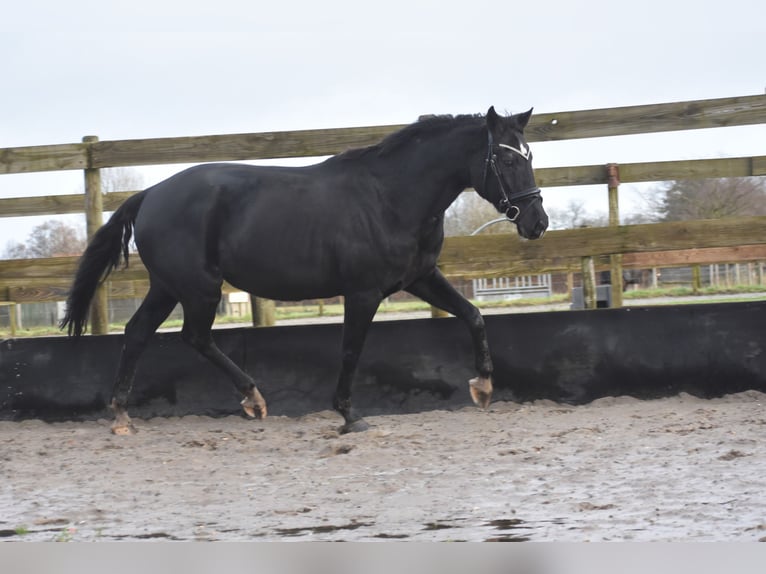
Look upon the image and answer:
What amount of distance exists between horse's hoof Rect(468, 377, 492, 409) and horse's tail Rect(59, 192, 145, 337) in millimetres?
2662

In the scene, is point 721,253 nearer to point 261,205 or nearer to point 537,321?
point 537,321

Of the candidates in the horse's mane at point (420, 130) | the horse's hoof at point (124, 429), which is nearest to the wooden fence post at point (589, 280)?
the horse's mane at point (420, 130)

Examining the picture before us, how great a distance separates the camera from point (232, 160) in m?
7.52

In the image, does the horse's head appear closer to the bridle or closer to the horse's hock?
the bridle

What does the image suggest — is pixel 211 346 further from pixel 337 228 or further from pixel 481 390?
pixel 481 390

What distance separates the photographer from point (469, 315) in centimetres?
651

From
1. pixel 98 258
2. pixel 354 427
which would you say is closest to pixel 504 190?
pixel 354 427

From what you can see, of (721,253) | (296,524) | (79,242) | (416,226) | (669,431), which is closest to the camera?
(296,524)

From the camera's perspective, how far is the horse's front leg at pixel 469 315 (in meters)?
6.48

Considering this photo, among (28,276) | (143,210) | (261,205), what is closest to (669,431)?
(261,205)

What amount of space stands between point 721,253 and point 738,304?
3.93m

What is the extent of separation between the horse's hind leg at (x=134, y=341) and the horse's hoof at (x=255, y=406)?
0.82m

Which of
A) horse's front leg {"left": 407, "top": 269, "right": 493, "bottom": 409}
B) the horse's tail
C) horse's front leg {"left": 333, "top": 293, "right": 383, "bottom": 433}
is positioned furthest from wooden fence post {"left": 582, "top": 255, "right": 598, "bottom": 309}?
the horse's tail

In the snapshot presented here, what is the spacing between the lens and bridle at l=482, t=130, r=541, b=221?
611 centimetres
